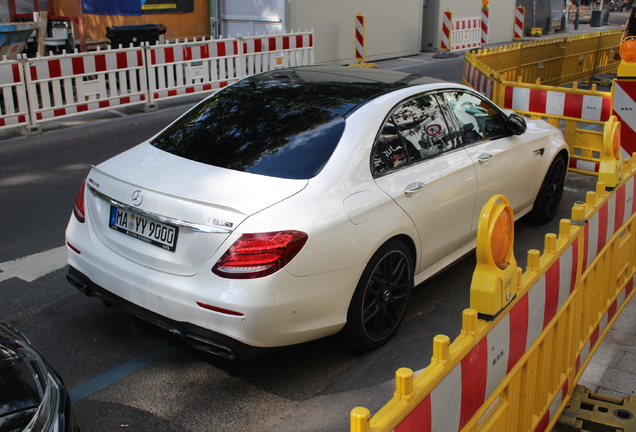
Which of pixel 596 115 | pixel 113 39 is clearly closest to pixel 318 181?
pixel 596 115

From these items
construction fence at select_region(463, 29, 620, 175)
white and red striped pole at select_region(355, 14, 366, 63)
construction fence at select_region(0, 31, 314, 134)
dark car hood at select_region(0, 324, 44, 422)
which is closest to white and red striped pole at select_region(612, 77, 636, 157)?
construction fence at select_region(463, 29, 620, 175)

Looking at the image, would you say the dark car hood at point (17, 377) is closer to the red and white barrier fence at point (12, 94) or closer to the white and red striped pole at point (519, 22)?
the red and white barrier fence at point (12, 94)

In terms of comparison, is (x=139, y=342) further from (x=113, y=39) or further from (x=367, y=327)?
(x=113, y=39)

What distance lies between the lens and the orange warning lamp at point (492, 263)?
2.43 m

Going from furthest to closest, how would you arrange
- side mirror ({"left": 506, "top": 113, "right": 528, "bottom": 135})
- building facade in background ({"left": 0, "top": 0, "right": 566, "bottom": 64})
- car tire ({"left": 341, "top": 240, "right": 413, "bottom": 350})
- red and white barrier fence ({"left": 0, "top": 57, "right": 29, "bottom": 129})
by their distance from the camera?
building facade in background ({"left": 0, "top": 0, "right": 566, "bottom": 64})
red and white barrier fence ({"left": 0, "top": 57, "right": 29, "bottom": 129})
side mirror ({"left": 506, "top": 113, "right": 528, "bottom": 135})
car tire ({"left": 341, "top": 240, "right": 413, "bottom": 350})

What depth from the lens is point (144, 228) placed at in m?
3.64

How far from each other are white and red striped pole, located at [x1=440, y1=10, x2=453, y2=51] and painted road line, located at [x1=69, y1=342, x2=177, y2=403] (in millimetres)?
18728

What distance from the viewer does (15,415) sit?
2396 mm

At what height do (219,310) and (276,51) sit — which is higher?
(276,51)

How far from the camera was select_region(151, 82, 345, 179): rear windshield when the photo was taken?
3848 millimetres

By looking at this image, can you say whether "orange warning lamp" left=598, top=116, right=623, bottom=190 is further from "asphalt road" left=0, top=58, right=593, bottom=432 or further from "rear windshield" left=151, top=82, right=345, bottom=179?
"rear windshield" left=151, top=82, right=345, bottom=179

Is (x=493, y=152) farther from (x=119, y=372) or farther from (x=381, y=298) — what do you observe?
(x=119, y=372)

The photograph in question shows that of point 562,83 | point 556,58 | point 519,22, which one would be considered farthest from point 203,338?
point 519,22

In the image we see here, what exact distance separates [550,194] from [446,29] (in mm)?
16005
